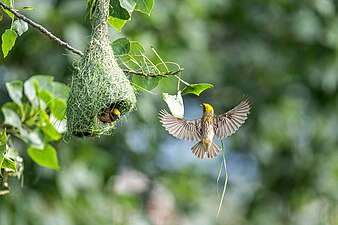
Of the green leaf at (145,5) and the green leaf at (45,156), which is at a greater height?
the green leaf at (145,5)

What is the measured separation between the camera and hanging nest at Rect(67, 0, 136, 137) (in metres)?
1.89

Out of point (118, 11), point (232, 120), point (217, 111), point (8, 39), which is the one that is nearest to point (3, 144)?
point (8, 39)

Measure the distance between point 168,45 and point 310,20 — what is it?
1.03m

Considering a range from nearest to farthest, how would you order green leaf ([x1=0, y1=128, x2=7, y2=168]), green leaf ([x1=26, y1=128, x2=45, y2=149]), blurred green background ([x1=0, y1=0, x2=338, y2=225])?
green leaf ([x1=26, y1=128, x2=45, y2=149]), green leaf ([x1=0, y1=128, x2=7, y2=168]), blurred green background ([x1=0, y1=0, x2=338, y2=225])

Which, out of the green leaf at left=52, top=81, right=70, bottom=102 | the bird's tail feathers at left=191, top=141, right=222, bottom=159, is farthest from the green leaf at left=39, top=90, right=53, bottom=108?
the bird's tail feathers at left=191, top=141, right=222, bottom=159

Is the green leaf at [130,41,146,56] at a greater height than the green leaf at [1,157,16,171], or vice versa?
the green leaf at [130,41,146,56]

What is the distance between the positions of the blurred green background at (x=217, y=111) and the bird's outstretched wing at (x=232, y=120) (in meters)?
1.69

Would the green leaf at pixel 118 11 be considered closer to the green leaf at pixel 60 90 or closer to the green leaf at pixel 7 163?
the green leaf at pixel 60 90

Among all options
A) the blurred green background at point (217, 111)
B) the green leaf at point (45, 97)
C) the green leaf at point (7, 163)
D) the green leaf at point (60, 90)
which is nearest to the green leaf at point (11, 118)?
the green leaf at point (45, 97)

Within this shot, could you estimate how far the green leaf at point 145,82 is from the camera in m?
1.86

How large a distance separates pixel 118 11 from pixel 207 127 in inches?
12.9

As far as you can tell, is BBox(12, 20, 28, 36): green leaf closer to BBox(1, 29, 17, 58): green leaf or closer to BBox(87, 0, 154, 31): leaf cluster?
BBox(1, 29, 17, 58): green leaf

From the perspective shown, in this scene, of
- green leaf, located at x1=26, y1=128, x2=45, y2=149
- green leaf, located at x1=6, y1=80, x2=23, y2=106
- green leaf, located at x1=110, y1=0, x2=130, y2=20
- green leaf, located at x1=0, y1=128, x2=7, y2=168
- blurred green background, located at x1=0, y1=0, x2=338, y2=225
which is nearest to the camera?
green leaf, located at x1=26, y1=128, x2=45, y2=149

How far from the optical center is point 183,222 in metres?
4.71
